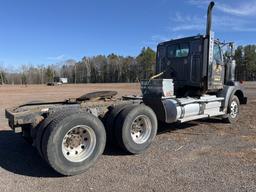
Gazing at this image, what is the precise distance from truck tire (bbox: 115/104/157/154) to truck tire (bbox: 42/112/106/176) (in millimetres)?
581

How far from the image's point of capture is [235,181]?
489cm

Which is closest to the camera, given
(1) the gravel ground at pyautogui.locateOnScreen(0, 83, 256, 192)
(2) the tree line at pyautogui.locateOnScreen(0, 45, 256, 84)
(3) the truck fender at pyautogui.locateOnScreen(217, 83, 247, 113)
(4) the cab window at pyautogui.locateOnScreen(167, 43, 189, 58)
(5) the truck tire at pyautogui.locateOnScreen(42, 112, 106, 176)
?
(1) the gravel ground at pyautogui.locateOnScreen(0, 83, 256, 192)

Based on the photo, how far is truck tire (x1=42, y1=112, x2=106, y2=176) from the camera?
5.15 m

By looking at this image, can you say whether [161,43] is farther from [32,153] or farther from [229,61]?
[32,153]

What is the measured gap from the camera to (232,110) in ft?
33.9

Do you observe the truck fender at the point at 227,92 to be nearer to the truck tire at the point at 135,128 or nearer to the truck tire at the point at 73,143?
the truck tire at the point at 135,128

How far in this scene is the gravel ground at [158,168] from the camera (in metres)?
4.76

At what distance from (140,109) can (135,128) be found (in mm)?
460

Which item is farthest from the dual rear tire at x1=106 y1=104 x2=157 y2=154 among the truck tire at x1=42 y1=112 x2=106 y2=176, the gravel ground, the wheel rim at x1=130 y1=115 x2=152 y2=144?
the truck tire at x1=42 y1=112 x2=106 y2=176

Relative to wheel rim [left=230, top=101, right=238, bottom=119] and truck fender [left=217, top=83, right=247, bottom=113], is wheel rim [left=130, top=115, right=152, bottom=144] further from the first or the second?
wheel rim [left=230, top=101, right=238, bottom=119]

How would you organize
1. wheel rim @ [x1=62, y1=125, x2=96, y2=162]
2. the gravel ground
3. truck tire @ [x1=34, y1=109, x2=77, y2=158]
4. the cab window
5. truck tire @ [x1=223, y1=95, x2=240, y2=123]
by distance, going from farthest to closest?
truck tire @ [x1=223, y1=95, x2=240, y2=123] → the cab window → wheel rim @ [x1=62, y1=125, x2=96, y2=162] → truck tire @ [x1=34, y1=109, x2=77, y2=158] → the gravel ground

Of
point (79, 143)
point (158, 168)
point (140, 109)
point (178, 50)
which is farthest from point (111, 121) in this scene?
point (178, 50)

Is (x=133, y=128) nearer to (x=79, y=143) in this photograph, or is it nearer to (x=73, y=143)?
(x=79, y=143)

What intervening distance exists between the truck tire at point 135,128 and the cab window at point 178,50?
130 inches
